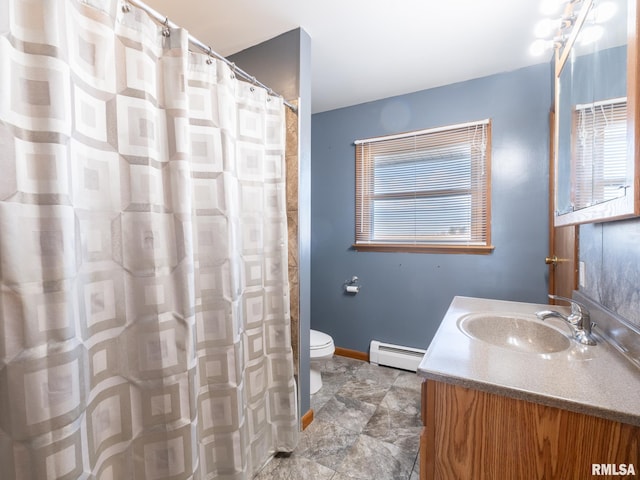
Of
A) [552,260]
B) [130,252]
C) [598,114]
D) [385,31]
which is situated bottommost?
[552,260]

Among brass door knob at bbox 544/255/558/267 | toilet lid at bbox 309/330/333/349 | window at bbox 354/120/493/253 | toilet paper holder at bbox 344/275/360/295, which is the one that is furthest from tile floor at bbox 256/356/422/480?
brass door knob at bbox 544/255/558/267

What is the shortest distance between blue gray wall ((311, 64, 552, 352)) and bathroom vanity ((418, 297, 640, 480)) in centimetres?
113

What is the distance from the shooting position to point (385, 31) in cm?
161

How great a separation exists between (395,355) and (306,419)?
3.22 feet

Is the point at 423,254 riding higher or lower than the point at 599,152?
lower

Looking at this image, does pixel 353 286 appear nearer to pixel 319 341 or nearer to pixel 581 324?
pixel 319 341

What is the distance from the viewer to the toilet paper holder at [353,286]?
99.3 inches

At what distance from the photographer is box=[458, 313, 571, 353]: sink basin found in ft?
4.09

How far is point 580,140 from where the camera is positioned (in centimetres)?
112

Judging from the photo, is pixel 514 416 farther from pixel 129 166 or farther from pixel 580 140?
pixel 129 166

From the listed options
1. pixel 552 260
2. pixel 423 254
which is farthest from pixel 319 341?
pixel 552 260

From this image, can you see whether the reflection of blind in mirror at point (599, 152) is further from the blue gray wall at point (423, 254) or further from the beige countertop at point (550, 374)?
the blue gray wall at point (423, 254)

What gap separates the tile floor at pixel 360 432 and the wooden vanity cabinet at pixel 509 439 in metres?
0.73

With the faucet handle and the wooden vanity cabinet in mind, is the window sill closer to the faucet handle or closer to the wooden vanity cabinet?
the faucet handle
